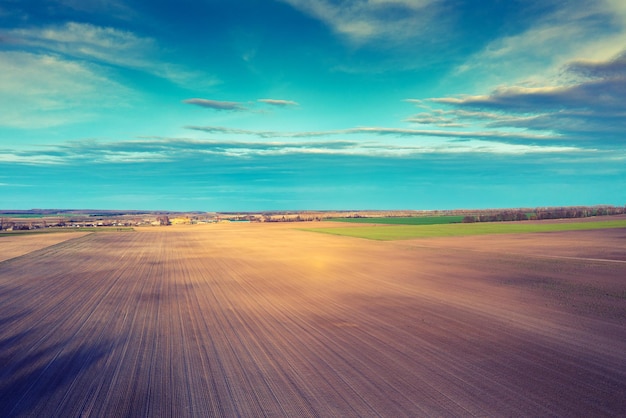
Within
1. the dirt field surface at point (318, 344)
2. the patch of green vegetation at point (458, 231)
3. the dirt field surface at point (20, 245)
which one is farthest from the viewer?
the patch of green vegetation at point (458, 231)

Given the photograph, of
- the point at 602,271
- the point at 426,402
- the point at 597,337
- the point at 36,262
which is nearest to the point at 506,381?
the point at 426,402

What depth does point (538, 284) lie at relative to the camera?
18.6 metres

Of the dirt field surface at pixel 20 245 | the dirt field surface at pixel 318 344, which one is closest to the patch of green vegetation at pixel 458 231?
the dirt field surface at pixel 318 344

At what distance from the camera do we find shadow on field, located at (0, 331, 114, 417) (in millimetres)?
7230

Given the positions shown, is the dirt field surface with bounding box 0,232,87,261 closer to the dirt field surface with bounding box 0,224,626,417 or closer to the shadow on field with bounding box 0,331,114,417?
the dirt field surface with bounding box 0,224,626,417

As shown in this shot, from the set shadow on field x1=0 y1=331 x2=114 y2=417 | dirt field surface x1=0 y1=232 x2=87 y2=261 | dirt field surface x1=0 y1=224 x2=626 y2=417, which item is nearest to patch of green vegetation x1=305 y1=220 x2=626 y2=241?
dirt field surface x1=0 y1=224 x2=626 y2=417

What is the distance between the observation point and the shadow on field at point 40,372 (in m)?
7.23

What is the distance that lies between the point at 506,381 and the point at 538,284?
12317 millimetres

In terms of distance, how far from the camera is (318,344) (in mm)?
10461

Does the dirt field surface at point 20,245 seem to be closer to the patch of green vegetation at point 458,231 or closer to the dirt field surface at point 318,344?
the dirt field surface at point 318,344

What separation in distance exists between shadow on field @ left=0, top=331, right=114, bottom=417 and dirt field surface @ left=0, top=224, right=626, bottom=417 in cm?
4

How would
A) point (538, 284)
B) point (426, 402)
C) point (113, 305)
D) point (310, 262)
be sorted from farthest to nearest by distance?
point (310, 262) → point (538, 284) → point (113, 305) → point (426, 402)

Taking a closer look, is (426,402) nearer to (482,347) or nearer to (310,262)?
(482,347)

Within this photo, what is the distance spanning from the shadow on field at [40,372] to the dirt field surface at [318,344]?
4 cm
